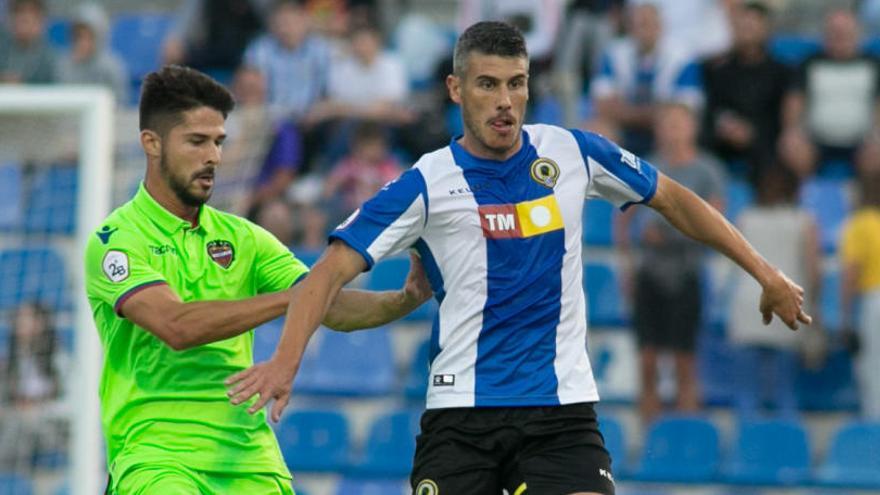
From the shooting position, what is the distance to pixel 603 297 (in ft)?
41.6

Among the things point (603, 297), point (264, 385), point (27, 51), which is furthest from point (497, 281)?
point (27, 51)

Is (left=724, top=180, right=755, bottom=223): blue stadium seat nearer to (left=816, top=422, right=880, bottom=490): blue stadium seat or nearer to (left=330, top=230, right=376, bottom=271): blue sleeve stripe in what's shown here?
(left=816, top=422, right=880, bottom=490): blue stadium seat

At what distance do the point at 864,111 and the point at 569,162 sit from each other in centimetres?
697

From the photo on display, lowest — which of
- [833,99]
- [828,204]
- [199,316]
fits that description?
[199,316]

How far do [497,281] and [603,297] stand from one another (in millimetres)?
6769

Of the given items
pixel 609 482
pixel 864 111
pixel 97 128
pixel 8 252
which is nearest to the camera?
pixel 609 482

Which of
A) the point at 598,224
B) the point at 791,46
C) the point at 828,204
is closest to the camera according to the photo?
the point at 828,204

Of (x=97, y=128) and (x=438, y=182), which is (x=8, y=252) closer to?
(x=97, y=128)

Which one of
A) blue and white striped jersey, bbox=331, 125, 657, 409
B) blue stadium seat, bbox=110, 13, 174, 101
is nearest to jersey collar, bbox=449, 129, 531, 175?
blue and white striped jersey, bbox=331, 125, 657, 409

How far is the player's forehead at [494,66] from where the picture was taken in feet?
19.6

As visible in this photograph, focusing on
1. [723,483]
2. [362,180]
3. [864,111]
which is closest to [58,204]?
[362,180]

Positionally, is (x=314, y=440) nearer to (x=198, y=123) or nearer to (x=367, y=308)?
A: (x=367, y=308)

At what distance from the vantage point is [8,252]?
32.6 ft

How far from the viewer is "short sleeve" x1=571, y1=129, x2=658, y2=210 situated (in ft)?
20.4
